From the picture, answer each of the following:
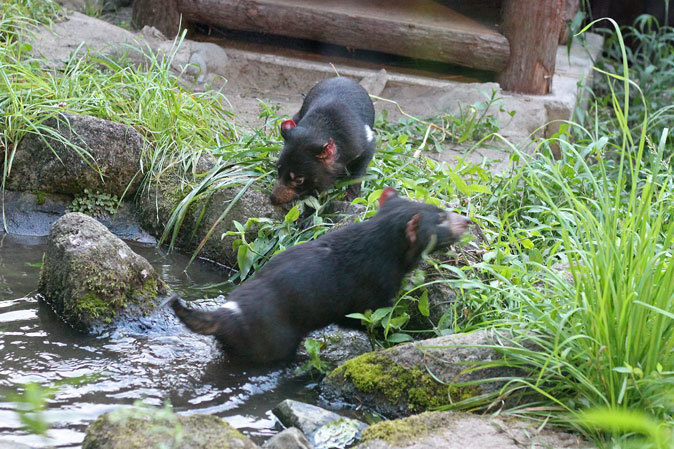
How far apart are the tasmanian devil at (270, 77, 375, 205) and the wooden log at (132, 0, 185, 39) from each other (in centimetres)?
355

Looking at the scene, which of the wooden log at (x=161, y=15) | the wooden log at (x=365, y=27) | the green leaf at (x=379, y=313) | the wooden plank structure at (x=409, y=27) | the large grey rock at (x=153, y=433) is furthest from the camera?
the wooden log at (x=161, y=15)

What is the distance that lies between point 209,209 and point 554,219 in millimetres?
2403

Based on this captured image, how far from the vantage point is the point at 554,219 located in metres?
4.61

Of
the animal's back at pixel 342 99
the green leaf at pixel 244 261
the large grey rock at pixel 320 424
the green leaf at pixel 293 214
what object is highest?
the animal's back at pixel 342 99

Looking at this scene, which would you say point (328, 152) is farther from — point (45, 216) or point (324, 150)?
point (45, 216)

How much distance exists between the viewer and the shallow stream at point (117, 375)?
311cm

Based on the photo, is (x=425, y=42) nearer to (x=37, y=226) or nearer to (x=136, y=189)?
(x=136, y=189)

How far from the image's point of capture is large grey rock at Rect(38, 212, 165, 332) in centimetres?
393

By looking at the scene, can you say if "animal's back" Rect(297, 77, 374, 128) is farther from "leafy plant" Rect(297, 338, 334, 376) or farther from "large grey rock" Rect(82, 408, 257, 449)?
"large grey rock" Rect(82, 408, 257, 449)

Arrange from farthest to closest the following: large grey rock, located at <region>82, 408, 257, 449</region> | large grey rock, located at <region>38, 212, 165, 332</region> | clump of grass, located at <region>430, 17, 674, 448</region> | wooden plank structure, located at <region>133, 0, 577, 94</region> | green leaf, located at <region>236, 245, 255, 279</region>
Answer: wooden plank structure, located at <region>133, 0, 577, 94</region> → green leaf, located at <region>236, 245, 255, 279</region> → large grey rock, located at <region>38, 212, 165, 332</region> → clump of grass, located at <region>430, 17, 674, 448</region> → large grey rock, located at <region>82, 408, 257, 449</region>

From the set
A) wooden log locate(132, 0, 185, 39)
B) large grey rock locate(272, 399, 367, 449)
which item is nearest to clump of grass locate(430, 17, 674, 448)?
large grey rock locate(272, 399, 367, 449)

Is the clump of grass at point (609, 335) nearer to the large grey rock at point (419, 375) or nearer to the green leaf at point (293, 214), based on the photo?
the large grey rock at point (419, 375)

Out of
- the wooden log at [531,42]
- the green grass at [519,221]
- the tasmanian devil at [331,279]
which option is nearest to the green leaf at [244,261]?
the green grass at [519,221]

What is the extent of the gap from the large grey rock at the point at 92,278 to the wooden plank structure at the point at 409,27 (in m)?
4.73
